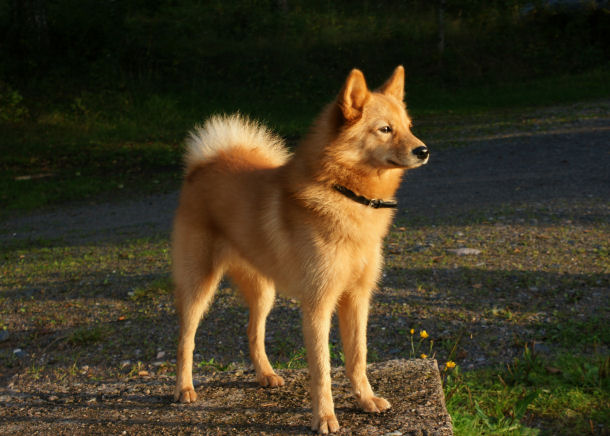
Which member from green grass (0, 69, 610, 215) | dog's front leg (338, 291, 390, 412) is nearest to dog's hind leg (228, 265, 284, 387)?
dog's front leg (338, 291, 390, 412)

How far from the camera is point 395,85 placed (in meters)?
3.46

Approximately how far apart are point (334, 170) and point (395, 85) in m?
0.69

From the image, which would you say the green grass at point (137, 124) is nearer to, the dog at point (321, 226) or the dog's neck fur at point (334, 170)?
the dog at point (321, 226)

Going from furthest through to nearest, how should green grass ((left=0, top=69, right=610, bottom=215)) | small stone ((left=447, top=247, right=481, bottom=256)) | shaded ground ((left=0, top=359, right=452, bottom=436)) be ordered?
green grass ((left=0, top=69, right=610, bottom=215)) → small stone ((left=447, top=247, right=481, bottom=256)) → shaded ground ((left=0, top=359, right=452, bottom=436))

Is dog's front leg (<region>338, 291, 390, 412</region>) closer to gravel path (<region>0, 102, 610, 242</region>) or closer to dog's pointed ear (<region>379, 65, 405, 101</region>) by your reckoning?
dog's pointed ear (<region>379, 65, 405, 101</region>)

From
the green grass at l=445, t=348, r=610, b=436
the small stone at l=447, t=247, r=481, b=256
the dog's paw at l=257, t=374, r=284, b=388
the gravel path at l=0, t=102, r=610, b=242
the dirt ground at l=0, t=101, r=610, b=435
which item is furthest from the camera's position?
the gravel path at l=0, t=102, r=610, b=242

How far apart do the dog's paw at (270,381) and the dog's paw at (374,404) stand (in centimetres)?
62

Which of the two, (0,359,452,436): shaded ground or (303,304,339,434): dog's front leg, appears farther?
(0,359,452,436): shaded ground

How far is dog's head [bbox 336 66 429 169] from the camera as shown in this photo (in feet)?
9.93

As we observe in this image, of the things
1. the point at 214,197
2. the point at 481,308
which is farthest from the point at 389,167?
the point at 481,308

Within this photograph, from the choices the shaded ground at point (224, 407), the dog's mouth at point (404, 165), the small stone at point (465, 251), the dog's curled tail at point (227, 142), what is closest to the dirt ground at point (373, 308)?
the shaded ground at point (224, 407)

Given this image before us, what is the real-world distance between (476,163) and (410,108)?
17.5 ft

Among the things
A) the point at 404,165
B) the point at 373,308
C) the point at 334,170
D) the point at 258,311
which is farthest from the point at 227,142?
the point at 373,308

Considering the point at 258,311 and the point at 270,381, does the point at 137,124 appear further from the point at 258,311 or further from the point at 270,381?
the point at 270,381
